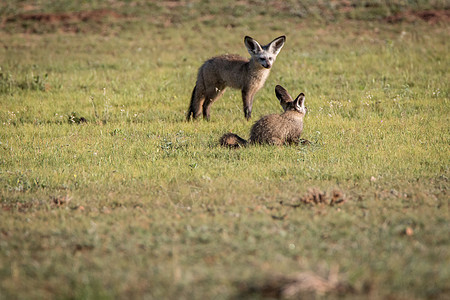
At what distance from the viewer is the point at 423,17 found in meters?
23.5

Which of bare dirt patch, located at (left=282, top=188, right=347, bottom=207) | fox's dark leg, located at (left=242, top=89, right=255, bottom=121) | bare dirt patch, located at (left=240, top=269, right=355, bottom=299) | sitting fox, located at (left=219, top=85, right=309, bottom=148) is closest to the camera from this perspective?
bare dirt patch, located at (left=240, top=269, right=355, bottom=299)

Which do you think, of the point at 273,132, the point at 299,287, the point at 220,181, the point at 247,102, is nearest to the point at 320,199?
the point at 220,181

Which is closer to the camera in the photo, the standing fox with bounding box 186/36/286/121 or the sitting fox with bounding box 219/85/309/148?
the sitting fox with bounding box 219/85/309/148

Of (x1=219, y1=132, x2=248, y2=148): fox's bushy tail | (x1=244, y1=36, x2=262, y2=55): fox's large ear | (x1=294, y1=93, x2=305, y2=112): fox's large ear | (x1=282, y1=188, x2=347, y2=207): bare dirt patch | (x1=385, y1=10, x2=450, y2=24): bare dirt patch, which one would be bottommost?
(x1=219, y1=132, x2=248, y2=148): fox's bushy tail

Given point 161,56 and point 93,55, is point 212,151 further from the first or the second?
point 93,55

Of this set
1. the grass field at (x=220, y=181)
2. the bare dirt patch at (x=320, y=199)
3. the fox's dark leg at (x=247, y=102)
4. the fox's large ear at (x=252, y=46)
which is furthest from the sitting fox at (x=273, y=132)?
the bare dirt patch at (x=320, y=199)

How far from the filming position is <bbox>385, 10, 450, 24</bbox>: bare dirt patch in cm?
2273

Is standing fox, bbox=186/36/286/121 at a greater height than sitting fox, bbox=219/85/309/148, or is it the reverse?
standing fox, bbox=186/36/286/121

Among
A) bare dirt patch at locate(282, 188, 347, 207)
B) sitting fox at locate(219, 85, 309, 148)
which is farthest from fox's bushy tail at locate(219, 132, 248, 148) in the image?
bare dirt patch at locate(282, 188, 347, 207)

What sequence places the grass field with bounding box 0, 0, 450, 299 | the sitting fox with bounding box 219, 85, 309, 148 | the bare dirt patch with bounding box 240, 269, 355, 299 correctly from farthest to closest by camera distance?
1. the sitting fox with bounding box 219, 85, 309, 148
2. the grass field with bounding box 0, 0, 450, 299
3. the bare dirt patch with bounding box 240, 269, 355, 299

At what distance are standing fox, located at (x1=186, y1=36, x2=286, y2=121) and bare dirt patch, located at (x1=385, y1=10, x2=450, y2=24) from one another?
13.7 metres

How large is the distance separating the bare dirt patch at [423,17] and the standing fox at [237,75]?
1372 centimetres

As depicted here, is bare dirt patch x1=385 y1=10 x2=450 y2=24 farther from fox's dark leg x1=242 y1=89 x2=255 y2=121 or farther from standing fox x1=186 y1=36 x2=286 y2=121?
fox's dark leg x1=242 y1=89 x2=255 y2=121

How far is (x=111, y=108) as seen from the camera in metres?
12.2
